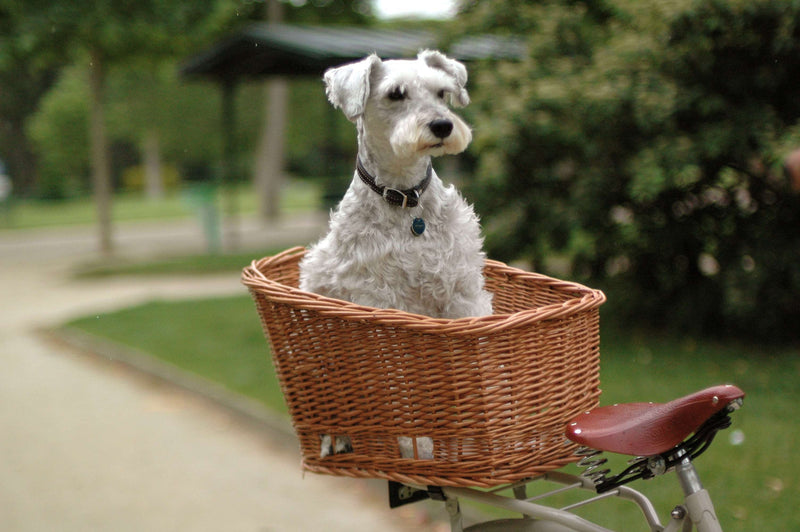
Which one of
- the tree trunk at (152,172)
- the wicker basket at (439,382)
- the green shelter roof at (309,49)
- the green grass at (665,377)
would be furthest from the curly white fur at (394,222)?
the tree trunk at (152,172)

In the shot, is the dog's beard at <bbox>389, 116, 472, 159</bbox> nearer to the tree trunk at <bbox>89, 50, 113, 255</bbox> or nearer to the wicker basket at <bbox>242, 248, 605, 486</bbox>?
the wicker basket at <bbox>242, 248, 605, 486</bbox>

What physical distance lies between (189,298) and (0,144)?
Answer: 76.4ft

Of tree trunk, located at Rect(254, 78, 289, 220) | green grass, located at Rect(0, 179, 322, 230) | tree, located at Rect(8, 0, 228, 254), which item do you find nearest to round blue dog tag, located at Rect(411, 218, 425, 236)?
tree, located at Rect(8, 0, 228, 254)

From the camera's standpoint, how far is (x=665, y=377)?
620 cm

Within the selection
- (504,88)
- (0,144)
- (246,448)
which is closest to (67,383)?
(246,448)

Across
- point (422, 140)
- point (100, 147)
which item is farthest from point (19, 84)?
point (422, 140)

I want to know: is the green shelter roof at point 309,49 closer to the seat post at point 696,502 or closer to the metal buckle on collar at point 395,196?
the metal buckle on collar at point 395,196

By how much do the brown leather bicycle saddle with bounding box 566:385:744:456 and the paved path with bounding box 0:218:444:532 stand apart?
2532 millimetres

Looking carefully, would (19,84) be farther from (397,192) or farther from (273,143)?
(397,192)

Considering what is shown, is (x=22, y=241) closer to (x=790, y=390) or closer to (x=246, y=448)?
(x=246, y=448)

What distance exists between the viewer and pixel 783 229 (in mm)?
6523

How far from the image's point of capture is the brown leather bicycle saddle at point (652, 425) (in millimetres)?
1966

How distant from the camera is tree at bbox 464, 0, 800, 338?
239 inches

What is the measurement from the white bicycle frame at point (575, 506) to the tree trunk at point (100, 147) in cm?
1273
